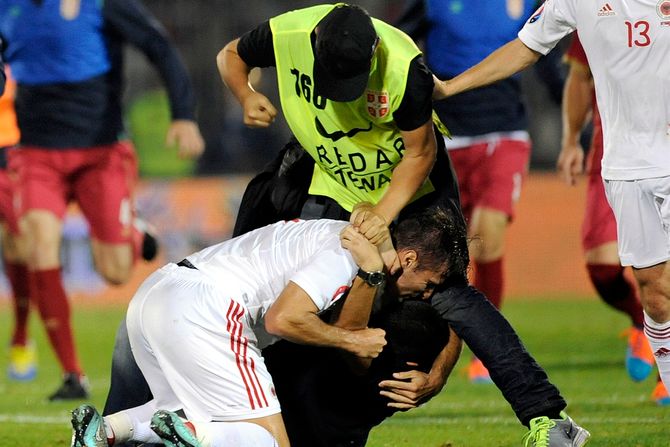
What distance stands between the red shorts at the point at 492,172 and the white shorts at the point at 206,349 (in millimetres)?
4045

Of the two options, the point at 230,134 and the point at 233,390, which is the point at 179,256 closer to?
the point at 230,134

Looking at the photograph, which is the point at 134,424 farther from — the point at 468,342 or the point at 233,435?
the point at 468,342

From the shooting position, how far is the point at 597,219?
820 cm

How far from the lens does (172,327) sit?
517cm

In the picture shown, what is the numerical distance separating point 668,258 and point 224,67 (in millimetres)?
2330

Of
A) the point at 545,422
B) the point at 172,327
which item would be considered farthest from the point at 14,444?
the point at 545,422

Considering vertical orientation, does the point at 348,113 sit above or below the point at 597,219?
above

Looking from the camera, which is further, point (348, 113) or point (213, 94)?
point (213, 94)

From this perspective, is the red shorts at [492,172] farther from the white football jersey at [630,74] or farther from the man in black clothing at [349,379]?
the man in black clothing at [349,379]

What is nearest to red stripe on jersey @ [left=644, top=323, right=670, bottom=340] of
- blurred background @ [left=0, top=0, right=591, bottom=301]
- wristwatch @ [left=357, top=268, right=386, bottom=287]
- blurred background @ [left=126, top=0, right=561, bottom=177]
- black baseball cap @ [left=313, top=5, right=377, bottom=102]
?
wristwatch @ [left=357, top=268, right=386, bottom=287]

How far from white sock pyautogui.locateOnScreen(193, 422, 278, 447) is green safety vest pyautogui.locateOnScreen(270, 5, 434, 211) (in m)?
1.47

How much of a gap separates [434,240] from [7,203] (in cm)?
563

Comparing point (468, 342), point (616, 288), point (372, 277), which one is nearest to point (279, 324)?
point (372, 277)

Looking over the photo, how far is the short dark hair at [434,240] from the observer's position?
550 cm
